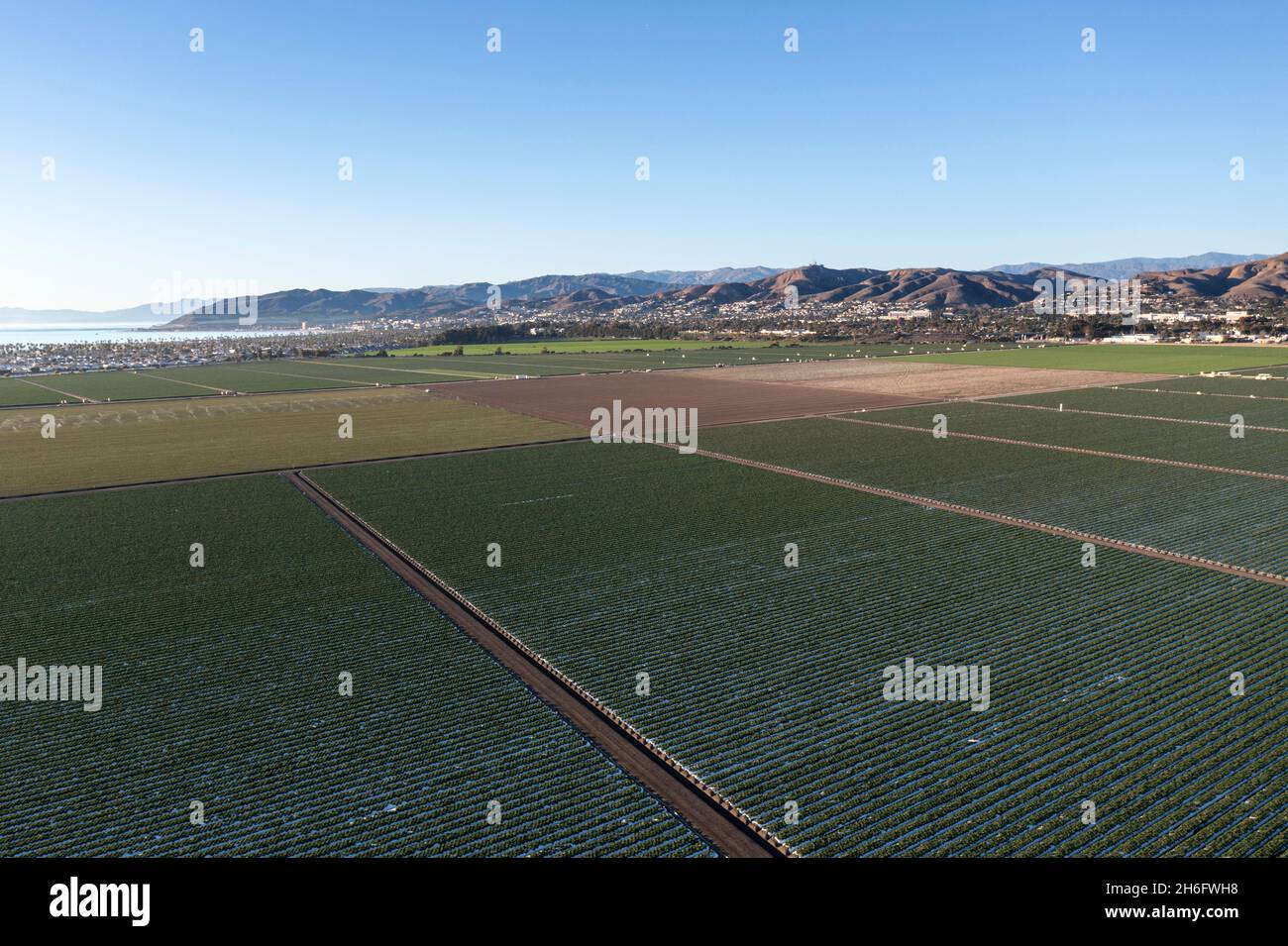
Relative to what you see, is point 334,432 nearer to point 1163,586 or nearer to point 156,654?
point 156,654

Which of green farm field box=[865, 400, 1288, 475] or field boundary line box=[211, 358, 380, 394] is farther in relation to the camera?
field boundary line box=[211, 358, 380, 394]

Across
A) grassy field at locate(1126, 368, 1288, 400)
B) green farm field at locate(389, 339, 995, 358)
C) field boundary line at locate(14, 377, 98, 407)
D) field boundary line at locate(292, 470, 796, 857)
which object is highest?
green farm field at locate(389, 339, 995, 358)

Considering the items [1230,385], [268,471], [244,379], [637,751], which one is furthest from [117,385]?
[1230,385]

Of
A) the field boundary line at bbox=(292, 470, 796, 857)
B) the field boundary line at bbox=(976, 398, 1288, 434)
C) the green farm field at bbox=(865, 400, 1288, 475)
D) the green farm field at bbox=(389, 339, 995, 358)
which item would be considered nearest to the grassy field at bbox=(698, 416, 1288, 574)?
the green farm field at bbox=(865, 400, 1288, 475)

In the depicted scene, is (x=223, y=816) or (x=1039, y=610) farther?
(x=1039, y=610)

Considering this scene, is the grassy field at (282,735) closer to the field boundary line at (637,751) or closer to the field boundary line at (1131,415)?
the field boundary line at (637,751)

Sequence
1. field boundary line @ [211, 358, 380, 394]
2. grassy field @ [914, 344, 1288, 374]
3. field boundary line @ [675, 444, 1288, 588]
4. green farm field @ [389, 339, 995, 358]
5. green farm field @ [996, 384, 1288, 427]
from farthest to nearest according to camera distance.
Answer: green farm field @ [389, 339, 995, 358] < field boundary line @ [211, 358, 380, 394] < grassy field @ [914, 344, 1288, 374] < green farm field @ [996, 384, 1288, 427] < field boundary line @ [675, 444, 1288, 588]

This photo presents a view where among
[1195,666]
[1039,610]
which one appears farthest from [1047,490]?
[1195,666]

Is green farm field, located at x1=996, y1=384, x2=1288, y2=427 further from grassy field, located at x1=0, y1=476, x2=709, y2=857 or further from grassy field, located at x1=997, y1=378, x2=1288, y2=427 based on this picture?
grassy field, located at x1=0, y1=476, x2=709, y2=857
